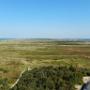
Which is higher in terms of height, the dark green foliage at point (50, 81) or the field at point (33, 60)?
the dark green foliage at point (50, 81)

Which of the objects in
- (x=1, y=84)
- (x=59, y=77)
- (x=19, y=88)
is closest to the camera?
(x=19, y=88)

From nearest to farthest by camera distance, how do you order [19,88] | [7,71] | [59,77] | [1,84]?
[19,88] < [1,84] < [59,77] < [7,71]

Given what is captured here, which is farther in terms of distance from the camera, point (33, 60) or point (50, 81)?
point (33, 60)

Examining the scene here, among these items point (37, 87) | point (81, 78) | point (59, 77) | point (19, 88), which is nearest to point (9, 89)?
point (19, 88)

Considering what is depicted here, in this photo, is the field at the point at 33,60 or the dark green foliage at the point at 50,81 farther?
the field at the point at 33,60

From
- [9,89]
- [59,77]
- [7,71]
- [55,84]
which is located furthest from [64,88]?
[7,71]

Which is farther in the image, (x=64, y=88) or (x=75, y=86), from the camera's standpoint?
(x=75, y=86)

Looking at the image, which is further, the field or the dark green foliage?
the field

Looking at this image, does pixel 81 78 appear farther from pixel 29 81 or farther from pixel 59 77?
pixel 29 81

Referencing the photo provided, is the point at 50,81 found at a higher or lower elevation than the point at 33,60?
higher

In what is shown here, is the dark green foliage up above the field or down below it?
above

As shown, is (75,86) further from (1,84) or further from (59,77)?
(1,84)
